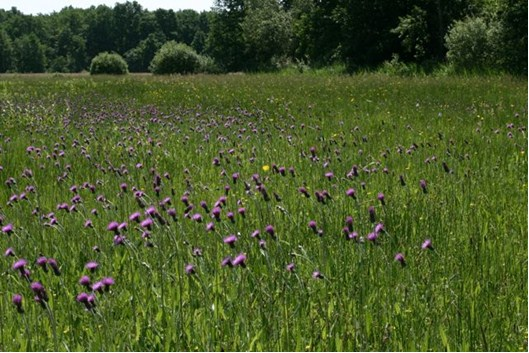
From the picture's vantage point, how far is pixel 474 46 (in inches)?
790

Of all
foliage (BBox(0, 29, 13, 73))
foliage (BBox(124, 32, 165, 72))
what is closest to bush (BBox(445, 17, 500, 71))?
foliage (BBox(124, 32, 165, 72))

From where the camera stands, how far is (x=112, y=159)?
6430 millimetres

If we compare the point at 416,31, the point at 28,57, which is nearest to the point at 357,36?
the point at 416,31

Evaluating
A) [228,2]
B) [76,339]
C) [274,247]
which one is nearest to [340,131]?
[274,247]

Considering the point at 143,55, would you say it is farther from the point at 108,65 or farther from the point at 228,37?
the point at 108,65

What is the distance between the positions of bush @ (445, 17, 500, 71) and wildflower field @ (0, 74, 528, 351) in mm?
13519

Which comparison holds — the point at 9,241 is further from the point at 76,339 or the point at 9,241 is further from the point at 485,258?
the point at 485,258

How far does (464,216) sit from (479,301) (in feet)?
4.10

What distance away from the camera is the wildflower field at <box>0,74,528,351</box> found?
7.52ft

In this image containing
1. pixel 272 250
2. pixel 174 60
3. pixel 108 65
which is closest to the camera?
pixel 272 250

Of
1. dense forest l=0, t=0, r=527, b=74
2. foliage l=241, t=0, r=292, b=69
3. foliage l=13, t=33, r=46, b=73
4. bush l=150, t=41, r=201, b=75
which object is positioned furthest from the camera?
foliage l=13, t=33, r=46, b=73

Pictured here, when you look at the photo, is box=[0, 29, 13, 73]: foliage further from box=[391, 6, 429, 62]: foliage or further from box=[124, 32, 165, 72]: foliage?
box=[391, 6, 429, 62]: foliage

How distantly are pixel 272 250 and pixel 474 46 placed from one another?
62.2 feet

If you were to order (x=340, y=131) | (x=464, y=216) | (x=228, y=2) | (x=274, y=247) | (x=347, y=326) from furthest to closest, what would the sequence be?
(x=228, y=2) → (x=340, y=131) → (x=464, y=216) → (x=274, y=247) → (x=347, y=326)
